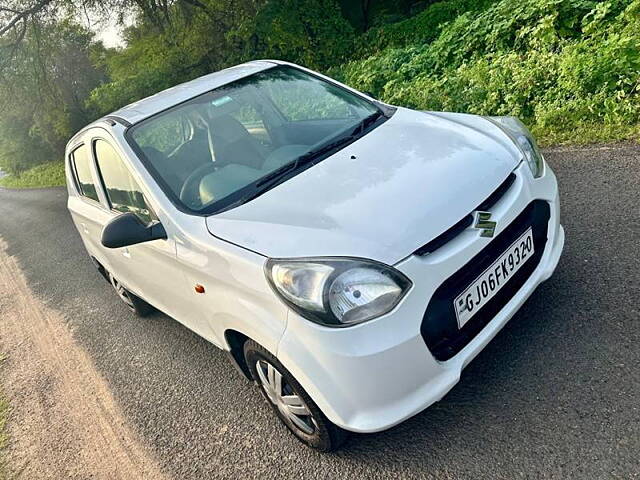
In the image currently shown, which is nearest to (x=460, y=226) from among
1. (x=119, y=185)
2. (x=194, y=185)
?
(x=194, y=185)

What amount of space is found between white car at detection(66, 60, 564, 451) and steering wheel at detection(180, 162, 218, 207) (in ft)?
0.03

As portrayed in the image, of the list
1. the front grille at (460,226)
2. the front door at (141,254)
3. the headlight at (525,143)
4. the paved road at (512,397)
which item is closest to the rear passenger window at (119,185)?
the front door at (141,254)

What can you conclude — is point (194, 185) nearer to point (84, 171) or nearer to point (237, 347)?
point (237, 347)

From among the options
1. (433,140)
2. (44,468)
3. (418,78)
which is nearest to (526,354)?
(433,140)

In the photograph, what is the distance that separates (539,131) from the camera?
5473mm

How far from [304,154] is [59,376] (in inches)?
113

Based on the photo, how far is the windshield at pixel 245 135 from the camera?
2891 millimetres

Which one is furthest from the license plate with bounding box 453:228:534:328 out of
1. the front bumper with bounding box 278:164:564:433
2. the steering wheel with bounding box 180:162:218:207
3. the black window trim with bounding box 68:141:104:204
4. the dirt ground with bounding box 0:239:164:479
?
the black window trim with bounding box 68:141:104:204

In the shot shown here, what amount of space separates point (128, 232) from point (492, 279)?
181cm

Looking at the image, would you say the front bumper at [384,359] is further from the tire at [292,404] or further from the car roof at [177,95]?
the car roof at [177,95]

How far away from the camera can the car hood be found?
2178 mm

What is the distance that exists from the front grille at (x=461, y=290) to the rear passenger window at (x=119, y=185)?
1640mm

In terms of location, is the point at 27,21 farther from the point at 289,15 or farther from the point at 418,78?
the point at 418,78

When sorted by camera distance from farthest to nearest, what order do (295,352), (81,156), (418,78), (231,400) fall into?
(418,78) < (81,156) < (231,400) < (295,352)
